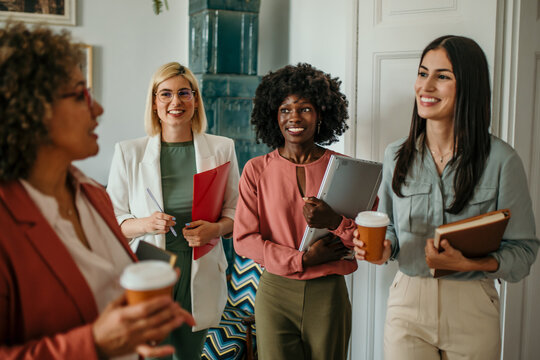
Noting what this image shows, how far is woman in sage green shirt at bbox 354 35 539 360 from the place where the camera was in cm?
166

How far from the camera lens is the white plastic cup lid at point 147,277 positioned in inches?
39.3

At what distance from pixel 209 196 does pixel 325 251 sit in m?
0.57

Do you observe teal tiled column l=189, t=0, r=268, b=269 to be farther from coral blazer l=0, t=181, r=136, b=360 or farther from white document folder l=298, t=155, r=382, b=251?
coral blazer l=0, t=181, r=136, b=360

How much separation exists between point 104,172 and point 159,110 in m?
1.27

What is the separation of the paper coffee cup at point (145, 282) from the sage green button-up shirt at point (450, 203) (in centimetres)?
104

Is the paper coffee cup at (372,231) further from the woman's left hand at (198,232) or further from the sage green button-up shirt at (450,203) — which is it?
the woman's left hand at (198,232)

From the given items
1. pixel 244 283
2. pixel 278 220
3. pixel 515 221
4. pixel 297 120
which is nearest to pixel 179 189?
pixel 278 220

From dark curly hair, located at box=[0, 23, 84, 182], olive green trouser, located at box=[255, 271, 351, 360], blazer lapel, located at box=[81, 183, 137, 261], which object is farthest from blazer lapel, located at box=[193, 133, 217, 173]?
dark curly hair, located at box=[0, 23, 84, 182]

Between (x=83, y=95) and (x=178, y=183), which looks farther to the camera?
(x=178, y=183)

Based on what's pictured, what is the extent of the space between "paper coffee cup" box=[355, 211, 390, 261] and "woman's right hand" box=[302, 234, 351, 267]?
0.78 ft

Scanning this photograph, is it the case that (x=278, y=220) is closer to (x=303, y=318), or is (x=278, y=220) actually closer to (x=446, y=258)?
(x=303, y=318)

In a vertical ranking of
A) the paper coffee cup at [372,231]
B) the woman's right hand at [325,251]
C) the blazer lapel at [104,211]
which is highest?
the blazer lapel at [104,211]

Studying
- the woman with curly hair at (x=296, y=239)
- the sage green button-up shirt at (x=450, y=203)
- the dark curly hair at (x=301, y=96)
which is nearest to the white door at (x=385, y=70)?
the dark curly hair at (x=301, y=96)

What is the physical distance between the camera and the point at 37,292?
3.38ft
